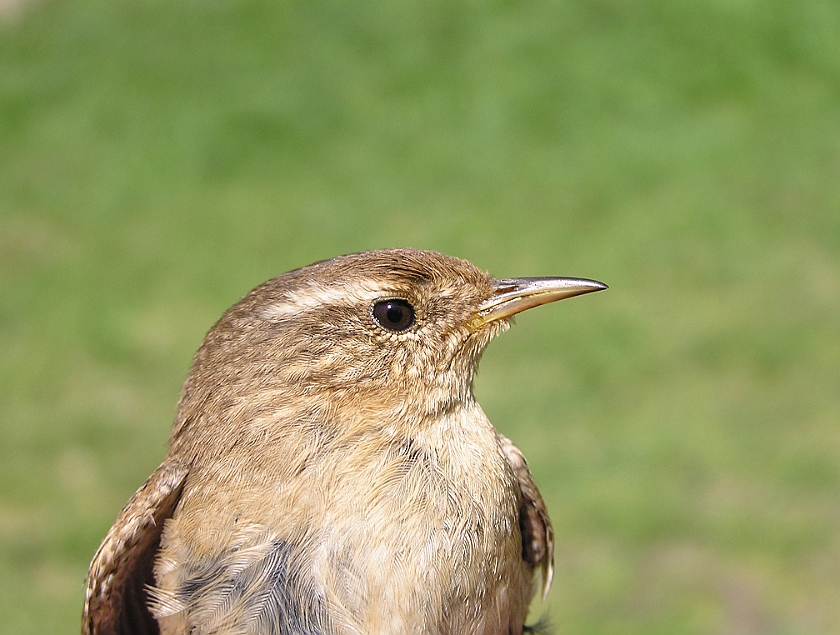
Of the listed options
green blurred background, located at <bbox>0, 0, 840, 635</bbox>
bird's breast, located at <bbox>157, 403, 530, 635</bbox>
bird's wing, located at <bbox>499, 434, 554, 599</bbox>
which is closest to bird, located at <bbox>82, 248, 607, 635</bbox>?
bird's breast, located at <bbox>157, 403, 530, 635</bbox>

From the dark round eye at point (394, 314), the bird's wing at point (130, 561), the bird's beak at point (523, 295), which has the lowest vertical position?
Result: the bird's wing at point (130, 561)

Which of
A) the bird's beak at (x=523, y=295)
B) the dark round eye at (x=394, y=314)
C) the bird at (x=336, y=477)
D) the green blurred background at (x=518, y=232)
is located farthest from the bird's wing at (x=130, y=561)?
the green blurred background at (x=518, y=232)

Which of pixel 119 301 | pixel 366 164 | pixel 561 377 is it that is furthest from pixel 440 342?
pixel 366 164

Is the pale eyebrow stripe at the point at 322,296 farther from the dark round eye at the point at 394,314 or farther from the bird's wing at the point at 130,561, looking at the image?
the bird's wing at the point at 130,561

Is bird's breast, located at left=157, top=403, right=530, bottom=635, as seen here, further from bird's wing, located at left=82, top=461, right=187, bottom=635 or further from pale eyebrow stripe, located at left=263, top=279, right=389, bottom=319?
pale eyebrow stripe, located at left=263, top=279, right=389, bottom=319

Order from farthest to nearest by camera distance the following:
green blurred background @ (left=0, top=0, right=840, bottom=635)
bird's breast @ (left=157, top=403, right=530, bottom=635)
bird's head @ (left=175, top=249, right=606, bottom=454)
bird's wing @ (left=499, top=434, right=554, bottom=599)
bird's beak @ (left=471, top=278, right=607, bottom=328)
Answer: green blurred background @ (left=0, top=0, right=840, bottom=635) → bird's wing @ (left=499, top=434, right=554, bottom=599) → bird's beak @ (left=471, top=278, right=607, bottom=328) → bird's head @ (left=175, top=249, right=606, bottom=454) → bird's breast @ (left=157, top=403, right=530, bottom=635)

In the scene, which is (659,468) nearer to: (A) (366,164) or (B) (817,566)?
(B) (817,566)

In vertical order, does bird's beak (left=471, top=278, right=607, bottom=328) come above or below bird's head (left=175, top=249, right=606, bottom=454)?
above
